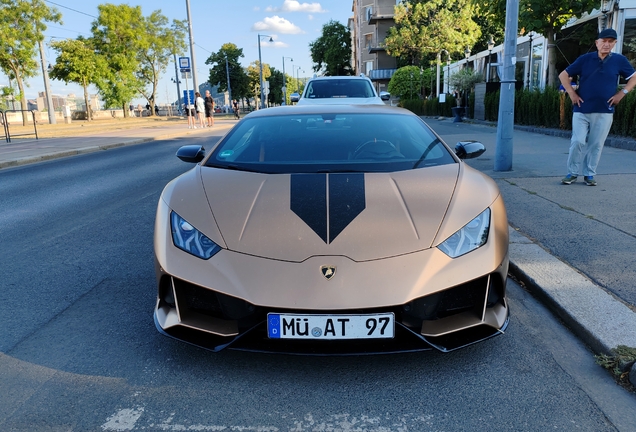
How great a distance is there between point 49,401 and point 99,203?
199 inches

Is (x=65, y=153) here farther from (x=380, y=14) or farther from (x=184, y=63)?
(x=380, y=14)

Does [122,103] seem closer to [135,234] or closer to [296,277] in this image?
[135,234]

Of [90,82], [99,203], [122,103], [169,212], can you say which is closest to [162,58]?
[122,103]

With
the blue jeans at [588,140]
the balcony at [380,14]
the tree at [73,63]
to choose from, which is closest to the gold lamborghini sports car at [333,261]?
the blue jeans at [588,140]

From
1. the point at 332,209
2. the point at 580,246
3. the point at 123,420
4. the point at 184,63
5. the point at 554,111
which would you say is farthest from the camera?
the point at 184,63

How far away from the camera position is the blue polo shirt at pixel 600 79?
6000 mm

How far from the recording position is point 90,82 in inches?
1948

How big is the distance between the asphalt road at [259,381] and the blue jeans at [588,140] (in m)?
3.59

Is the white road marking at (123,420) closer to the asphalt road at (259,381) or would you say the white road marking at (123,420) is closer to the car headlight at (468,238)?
the asphalt road at (259,381)

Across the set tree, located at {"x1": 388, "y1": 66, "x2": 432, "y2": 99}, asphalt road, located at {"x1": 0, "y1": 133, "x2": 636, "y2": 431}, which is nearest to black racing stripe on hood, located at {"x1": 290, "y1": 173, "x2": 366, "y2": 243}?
asphalt road, located at {"x1": 0, "y1": 133, "x2": 636, "y2": 431}

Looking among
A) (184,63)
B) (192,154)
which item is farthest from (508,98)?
(184,63)

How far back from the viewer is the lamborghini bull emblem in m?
2.22

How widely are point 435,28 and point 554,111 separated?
28.1m

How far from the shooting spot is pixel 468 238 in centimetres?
244
